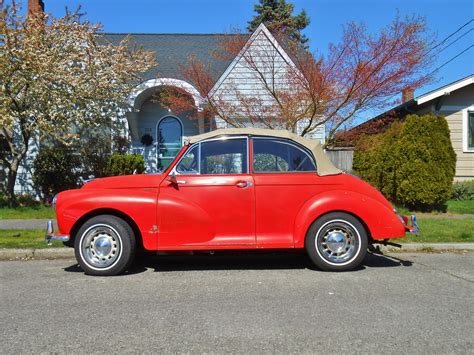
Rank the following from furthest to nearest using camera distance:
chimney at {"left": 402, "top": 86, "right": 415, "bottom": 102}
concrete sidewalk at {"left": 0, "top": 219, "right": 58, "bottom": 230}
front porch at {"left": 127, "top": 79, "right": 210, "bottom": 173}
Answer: front porch at {"left": 127, "top": 79, "right": 210, "bottom": 173}, chimney at {"left": 402, "top": 86, "right": 415, "bottom": 102}, concrete sidewalk at {"left": 0, "top": 219, "right": 58, "bottom": 230}

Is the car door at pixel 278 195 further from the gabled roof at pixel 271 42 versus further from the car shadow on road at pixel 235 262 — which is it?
the gabled roof at pixel 271 42

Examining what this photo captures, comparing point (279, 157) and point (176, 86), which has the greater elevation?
point (176, 86)

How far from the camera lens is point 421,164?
12.2 metres

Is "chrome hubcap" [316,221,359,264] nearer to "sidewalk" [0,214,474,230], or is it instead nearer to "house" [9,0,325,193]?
"sidewalk" [0,214,474,230]

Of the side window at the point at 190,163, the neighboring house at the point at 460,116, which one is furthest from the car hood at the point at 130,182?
the neighboring house at the point at 460,116

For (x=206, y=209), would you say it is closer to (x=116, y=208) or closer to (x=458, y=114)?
(x=116, y=208)

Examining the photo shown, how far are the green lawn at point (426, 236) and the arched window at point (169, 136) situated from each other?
717 cm

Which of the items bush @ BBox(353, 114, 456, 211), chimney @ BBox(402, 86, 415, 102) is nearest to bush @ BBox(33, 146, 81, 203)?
bush @ BBox(353, 114, 456, 211)

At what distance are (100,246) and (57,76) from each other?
7655 mm

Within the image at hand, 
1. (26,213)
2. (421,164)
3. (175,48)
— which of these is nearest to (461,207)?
(421,164)

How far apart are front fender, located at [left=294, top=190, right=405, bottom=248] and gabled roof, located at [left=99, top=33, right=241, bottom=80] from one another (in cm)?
957

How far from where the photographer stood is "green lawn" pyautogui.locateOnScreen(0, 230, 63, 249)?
7783mm

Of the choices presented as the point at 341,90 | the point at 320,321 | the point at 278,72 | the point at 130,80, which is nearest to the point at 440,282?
the point at 320,321

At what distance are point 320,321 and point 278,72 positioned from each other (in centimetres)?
992
